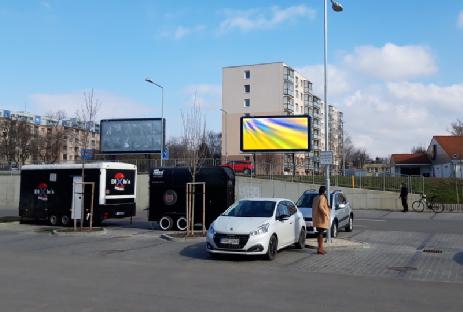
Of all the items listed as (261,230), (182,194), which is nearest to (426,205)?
(182,194)

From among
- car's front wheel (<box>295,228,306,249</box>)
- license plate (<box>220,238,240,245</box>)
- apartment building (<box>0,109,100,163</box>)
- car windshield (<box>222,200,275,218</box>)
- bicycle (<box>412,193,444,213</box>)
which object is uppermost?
apartment building (<box>0,109,100,163</box>)

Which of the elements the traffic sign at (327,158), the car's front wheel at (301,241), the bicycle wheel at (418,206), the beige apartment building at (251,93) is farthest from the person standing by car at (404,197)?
the beige apartment building at (251,93)

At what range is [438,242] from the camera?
16750mm

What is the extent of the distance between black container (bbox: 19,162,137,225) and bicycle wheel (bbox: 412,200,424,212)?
18.6 m

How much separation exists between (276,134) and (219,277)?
31.4m

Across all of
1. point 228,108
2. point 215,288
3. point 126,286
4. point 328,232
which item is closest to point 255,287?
point 215,288

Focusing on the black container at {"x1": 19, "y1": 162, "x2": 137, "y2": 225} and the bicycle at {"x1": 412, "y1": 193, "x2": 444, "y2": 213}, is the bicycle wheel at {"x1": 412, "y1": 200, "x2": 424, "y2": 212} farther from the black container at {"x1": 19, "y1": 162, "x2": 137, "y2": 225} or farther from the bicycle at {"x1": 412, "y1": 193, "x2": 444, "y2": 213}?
the black container at {"x1": 19, "y1": 162, "x2": 137, "y2": 225}

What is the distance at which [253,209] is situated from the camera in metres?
13.9

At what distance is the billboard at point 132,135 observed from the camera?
4447 centimetres

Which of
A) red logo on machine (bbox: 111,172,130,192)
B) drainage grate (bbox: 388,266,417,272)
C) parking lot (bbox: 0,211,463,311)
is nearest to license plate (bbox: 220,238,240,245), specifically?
parking lot (bbox: 0,211,463,311)

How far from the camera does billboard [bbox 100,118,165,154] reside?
44.5 meters

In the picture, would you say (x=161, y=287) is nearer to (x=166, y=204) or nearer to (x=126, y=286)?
(x=126, y=286)

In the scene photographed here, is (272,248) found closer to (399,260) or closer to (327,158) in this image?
(399,260)

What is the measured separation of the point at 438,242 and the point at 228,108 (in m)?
80.1
